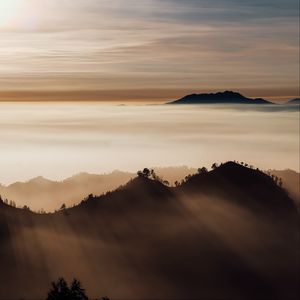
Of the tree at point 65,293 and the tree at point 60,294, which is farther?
the tree at point 65,293

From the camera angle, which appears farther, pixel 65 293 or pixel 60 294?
pixel 65 293

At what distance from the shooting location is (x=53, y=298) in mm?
128875

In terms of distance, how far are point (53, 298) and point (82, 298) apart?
7.61m

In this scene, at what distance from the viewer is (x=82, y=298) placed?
440 feet

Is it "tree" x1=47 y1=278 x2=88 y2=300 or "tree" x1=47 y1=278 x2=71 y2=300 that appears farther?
"tree" x1=47 y1=278 x2=88 y2=300
